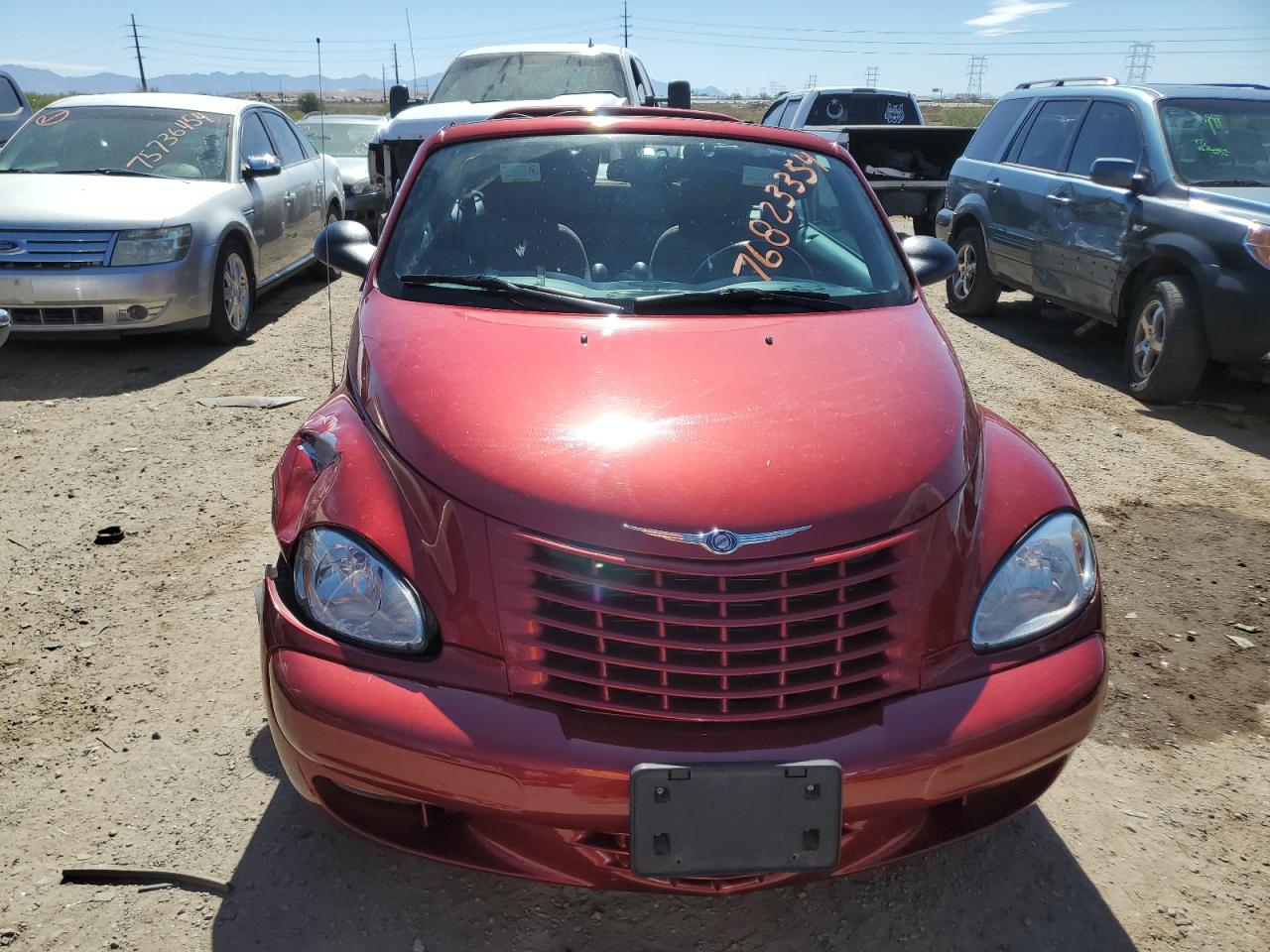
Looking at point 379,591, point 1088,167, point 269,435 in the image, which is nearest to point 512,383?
point 379,591

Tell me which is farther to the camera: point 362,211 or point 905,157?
point 905,157

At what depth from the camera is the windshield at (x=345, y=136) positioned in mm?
13539

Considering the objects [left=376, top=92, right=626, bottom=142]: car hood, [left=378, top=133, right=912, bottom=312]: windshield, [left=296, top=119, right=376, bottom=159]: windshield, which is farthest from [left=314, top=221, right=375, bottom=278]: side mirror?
[left=296, top=119, right=376, bottom=159]: windshield

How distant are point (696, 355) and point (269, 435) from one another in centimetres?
370

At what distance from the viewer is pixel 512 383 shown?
2357 millimetres

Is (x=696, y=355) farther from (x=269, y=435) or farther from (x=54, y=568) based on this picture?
(x=269, y=435)

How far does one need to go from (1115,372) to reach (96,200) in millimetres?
7169

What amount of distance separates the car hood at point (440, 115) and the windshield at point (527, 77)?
0.53m

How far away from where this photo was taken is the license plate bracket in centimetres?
186

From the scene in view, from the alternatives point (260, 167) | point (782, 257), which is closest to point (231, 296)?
point (260, 167)

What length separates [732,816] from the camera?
1880mm

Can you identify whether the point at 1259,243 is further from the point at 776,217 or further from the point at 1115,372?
the point at 776,217

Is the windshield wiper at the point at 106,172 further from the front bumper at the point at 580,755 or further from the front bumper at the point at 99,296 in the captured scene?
the front bumper at the point at 580,755

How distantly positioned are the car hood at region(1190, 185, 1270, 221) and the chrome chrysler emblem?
17.2ft
